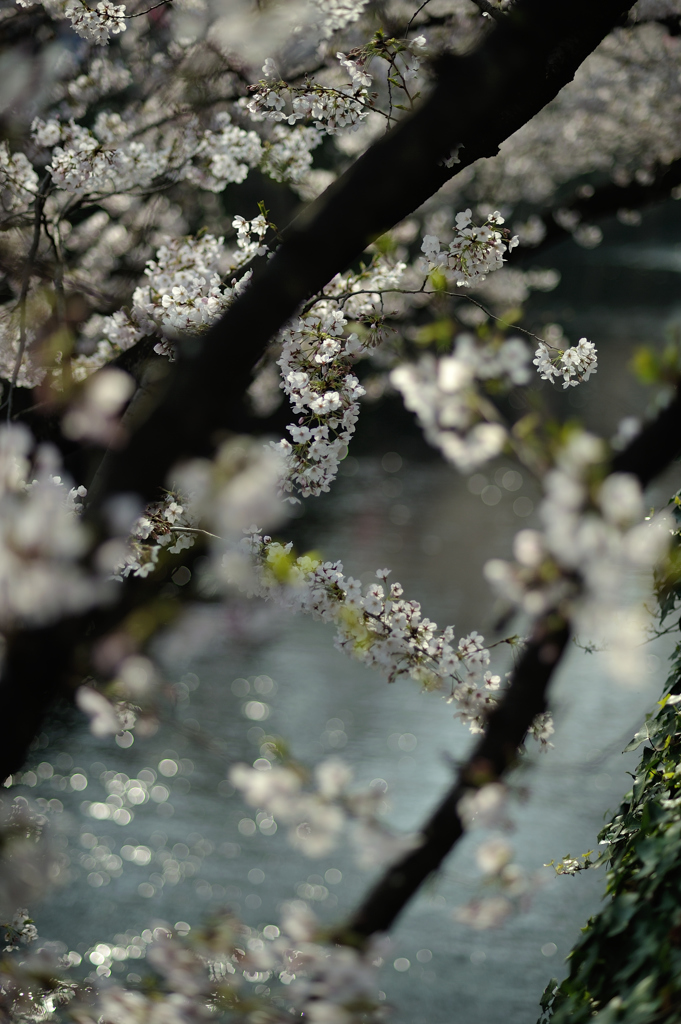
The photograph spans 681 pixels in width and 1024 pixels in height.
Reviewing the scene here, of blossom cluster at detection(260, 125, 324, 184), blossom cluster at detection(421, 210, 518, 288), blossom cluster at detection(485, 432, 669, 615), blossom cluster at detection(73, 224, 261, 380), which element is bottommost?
blossom cluster at detection(485, 432, 669, 615)

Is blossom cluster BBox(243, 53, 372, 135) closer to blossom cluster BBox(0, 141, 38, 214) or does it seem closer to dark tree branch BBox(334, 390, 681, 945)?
blossom cluster BBox(0, 141, 38, 214)

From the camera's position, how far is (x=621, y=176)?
9.63m

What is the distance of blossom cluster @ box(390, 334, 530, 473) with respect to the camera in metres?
1.85

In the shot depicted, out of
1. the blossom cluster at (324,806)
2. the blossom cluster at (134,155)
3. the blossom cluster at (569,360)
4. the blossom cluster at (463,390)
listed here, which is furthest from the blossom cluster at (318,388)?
the blossom cluster at (134,155)

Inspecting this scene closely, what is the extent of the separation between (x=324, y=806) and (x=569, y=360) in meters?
1.66

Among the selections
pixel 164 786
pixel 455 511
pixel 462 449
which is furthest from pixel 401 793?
pixel 455 511

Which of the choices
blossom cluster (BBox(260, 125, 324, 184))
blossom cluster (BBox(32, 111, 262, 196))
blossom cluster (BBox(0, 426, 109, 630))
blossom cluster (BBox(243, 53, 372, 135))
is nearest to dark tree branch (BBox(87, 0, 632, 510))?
blossom cluster (BBox(0, 426, 109, 630))

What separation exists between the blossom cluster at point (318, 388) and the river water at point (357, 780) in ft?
2.29

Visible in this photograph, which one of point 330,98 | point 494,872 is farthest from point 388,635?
point 330,98

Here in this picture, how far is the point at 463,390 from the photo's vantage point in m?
1.84

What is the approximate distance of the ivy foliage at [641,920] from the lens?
1803 millimetres

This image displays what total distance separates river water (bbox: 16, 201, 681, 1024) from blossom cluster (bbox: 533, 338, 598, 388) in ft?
3.54

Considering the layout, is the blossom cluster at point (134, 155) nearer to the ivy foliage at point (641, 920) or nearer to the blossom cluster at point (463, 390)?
the blossom cluster at point (463, 390)

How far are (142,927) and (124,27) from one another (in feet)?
17.7
